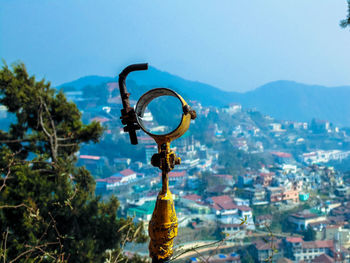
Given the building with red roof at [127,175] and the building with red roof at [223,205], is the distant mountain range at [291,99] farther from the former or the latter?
the building with red roof at [223,205]

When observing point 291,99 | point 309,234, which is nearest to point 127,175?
point 309,234

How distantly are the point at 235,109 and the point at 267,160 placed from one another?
1854 cm

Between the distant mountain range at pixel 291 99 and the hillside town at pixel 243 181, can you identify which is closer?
the hillside town at pixel 243 181

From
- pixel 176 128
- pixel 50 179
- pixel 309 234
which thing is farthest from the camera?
pixel 309 234

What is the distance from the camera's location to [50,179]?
483 cm

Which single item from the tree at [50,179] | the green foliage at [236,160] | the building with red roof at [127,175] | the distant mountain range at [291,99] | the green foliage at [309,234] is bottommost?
the green foliage at [309,234]

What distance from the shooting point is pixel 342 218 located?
918 inches

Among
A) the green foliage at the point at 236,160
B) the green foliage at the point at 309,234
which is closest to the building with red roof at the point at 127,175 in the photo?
the green foliage at the point at 236,160

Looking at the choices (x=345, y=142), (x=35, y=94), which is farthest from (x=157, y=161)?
(x=345, y=142)

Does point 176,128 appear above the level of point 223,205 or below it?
above

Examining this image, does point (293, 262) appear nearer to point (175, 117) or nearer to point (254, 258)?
point (254, 258)

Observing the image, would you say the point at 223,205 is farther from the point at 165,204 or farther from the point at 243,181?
the point at 165,204

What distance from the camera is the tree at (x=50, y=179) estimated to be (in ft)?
12.9

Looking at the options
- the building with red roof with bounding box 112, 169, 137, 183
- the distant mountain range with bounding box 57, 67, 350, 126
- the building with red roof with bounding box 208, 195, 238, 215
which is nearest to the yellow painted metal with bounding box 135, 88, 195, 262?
the building with red roof with bounding box 208, 195, 238, 215
